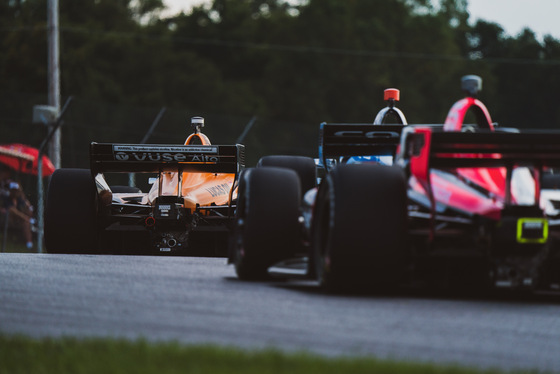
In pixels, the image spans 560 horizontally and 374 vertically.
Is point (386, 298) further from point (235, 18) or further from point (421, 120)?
point (235, 18)

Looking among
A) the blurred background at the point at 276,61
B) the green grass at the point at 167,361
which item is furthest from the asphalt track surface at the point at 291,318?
the blurred background at the point at 276,61

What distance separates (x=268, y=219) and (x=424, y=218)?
1183 millimetres

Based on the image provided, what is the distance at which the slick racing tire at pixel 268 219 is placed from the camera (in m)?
8.29

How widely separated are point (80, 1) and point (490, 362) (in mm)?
59986

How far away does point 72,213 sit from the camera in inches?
494

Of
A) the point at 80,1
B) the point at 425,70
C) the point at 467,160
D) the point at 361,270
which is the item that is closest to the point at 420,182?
the point at 467,160

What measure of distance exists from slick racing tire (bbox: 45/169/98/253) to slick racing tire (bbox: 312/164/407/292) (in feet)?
18.6

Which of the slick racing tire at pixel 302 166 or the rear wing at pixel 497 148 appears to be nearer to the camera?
the rear wing at pixel 497 148

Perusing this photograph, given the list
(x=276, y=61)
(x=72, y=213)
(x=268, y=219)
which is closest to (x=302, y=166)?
(x=268, y=219)

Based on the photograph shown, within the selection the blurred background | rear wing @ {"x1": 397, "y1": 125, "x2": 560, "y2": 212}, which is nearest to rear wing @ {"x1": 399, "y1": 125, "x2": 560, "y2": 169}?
rear wing @ {"x1": 397, "y1": 125, "x2": 560, "y2": 212}

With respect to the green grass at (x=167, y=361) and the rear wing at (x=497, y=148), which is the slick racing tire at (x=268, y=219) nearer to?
the rear wing at (x=497, y=148)

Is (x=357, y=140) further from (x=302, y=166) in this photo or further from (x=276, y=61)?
(x=276, y=61)

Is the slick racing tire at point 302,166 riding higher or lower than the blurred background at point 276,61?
lower

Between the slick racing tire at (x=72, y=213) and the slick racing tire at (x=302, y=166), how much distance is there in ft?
9.13
